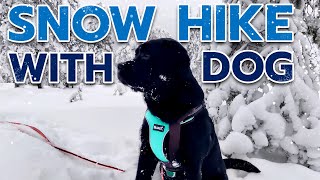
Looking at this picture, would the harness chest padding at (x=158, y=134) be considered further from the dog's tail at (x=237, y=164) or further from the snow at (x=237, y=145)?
the snow at (x=237, y=145)

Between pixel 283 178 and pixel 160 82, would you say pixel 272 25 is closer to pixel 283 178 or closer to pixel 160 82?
pixel 283 178

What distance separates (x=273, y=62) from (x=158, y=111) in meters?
2.67

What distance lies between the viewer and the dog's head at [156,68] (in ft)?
8.24

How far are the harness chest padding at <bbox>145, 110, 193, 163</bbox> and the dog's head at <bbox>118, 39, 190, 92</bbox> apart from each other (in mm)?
251

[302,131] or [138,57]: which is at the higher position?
[138,57]

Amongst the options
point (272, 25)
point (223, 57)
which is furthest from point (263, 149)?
point (272, 25)

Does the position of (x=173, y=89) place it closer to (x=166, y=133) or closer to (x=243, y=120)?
(x=166, y=133)

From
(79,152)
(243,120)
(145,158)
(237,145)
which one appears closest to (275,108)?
(243,120)

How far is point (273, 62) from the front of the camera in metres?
4.68

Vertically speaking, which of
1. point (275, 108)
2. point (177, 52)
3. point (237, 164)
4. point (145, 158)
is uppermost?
point (177, 52)

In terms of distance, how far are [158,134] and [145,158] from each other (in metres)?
0.34

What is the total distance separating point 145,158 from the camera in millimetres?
2783

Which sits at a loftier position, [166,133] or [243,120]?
[166,133]

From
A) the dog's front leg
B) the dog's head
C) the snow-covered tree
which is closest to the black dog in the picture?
the dog's head
